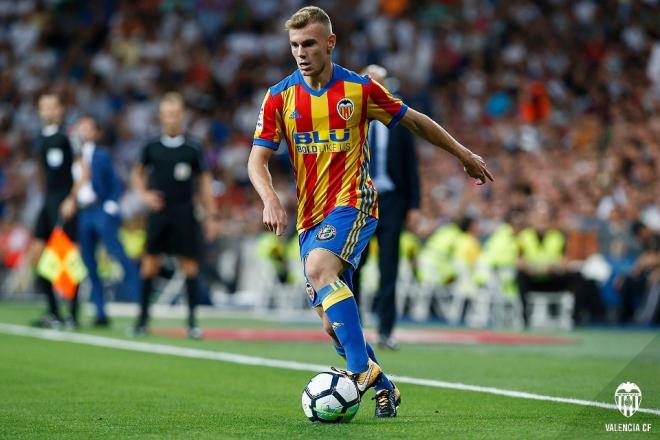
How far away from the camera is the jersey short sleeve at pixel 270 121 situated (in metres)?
6.87

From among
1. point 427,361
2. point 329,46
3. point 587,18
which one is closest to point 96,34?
point 587,18

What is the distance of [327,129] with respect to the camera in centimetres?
681

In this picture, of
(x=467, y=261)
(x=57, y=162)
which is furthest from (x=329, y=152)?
(x=467, y=261)

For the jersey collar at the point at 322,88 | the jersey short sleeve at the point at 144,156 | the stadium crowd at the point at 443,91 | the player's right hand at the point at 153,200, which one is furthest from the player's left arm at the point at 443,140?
the stadium crowd at the point at 443,91

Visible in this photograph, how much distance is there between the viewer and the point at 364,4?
90.8 ft

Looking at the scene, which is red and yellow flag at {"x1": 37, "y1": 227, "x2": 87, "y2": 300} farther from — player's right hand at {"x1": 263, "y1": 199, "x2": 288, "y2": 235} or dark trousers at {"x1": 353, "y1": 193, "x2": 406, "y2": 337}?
player's right hand at {"x1": 263, "y1": 199, "x2": 288, "y2": 235}

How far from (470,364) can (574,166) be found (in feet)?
35.8

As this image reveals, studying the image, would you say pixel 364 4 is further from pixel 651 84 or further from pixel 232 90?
pixel 651 84

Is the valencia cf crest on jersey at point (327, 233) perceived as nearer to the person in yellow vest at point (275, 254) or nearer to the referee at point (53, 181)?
the referee at point (53, 181)

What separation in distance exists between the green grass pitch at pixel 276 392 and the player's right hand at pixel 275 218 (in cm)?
96

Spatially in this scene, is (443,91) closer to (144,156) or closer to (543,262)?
(543,262)

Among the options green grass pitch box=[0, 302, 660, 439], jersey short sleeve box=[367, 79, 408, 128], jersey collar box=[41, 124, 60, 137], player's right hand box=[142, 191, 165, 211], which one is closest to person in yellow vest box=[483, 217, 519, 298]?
green grass pitch box=[0, 302, 660, 439]

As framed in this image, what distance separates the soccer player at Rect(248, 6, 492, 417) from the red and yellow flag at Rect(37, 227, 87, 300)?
8.88 m

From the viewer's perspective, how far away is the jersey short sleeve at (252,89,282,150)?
687 cm
